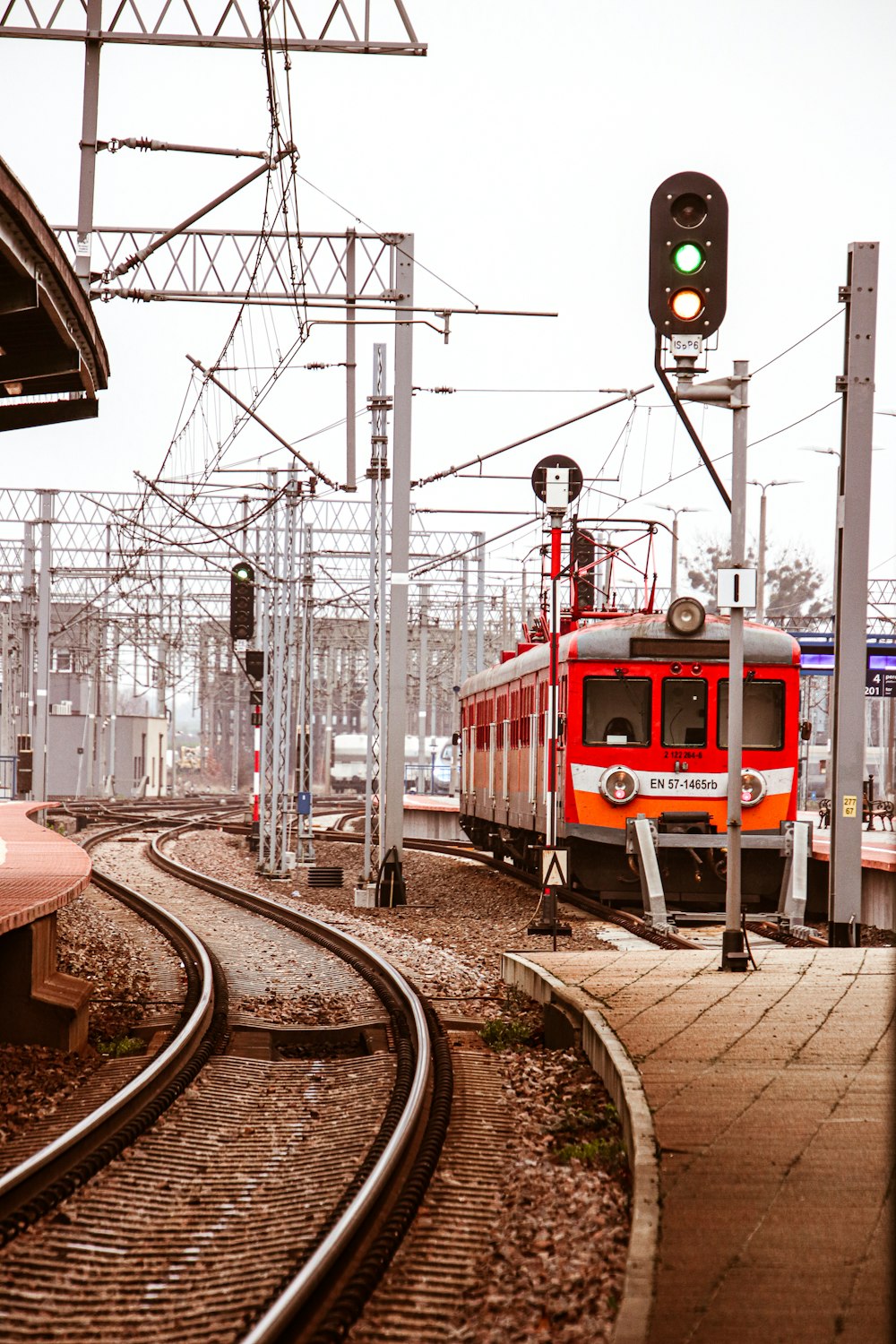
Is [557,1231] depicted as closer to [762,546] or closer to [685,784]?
[685,784]

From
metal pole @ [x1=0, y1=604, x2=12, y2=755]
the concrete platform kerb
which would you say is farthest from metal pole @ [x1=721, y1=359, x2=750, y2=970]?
metal pole @ [x1=0, y1=604, x2=12, y2=755]

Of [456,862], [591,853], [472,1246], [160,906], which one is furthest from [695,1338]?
[456,862]

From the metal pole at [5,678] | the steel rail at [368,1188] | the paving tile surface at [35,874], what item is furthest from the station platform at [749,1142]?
the metal pole at [5,678]

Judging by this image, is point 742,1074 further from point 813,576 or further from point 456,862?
point 813,576

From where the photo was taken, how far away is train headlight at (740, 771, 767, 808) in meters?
16.8

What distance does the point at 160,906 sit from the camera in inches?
744

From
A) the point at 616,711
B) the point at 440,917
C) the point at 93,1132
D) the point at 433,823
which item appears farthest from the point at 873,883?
the point at 433,823

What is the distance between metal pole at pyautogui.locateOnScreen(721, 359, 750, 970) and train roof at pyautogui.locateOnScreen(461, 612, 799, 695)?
20.3ft

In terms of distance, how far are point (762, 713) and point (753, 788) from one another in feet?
3.10

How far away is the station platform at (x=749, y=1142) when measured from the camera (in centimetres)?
433

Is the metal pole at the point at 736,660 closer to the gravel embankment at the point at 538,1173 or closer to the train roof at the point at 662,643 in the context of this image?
the gravel embankment at the point at 538,1173

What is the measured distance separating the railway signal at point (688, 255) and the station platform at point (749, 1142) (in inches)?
162

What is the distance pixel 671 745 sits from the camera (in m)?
17.1

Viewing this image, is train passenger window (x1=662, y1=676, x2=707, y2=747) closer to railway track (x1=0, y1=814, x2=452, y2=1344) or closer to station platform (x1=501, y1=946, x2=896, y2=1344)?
station platform (x1=501, y1=946, x2=896, y2=1344)
